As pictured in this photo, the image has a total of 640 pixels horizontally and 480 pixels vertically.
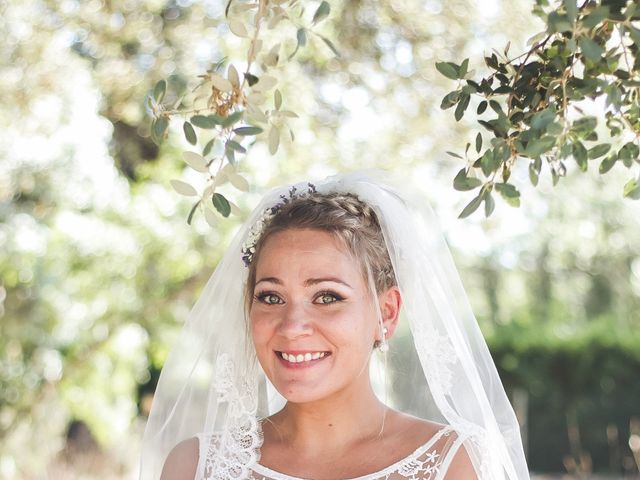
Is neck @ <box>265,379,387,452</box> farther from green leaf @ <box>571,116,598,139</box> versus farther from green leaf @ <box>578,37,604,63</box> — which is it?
green leaf @ <box>578,37,604,63</box>

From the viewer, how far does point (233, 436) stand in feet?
9.29

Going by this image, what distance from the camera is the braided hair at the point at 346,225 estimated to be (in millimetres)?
2639

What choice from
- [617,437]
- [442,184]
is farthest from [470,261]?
[442,184]

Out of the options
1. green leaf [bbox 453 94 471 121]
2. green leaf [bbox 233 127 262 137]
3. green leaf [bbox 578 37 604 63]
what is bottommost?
green leaf [bbox 233 127 262 137]

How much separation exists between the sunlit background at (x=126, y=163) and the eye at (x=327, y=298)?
3.89m

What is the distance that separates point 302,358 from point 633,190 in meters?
0.97

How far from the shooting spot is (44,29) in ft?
21.7

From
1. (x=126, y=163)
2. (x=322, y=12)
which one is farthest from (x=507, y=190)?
(x=126, y=163)

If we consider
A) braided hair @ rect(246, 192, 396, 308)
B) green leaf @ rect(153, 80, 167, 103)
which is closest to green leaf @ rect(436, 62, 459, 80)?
green leaf @ rect(153, 80, 167, 103)

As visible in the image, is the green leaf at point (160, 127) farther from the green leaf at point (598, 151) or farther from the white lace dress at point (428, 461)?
the white lace dress at point (428, 461)

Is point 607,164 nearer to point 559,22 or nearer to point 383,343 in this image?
point 559,22

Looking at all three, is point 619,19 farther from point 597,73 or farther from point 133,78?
point 133,78

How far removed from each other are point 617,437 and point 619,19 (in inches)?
435

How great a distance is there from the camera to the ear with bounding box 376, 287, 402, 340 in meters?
2.69
